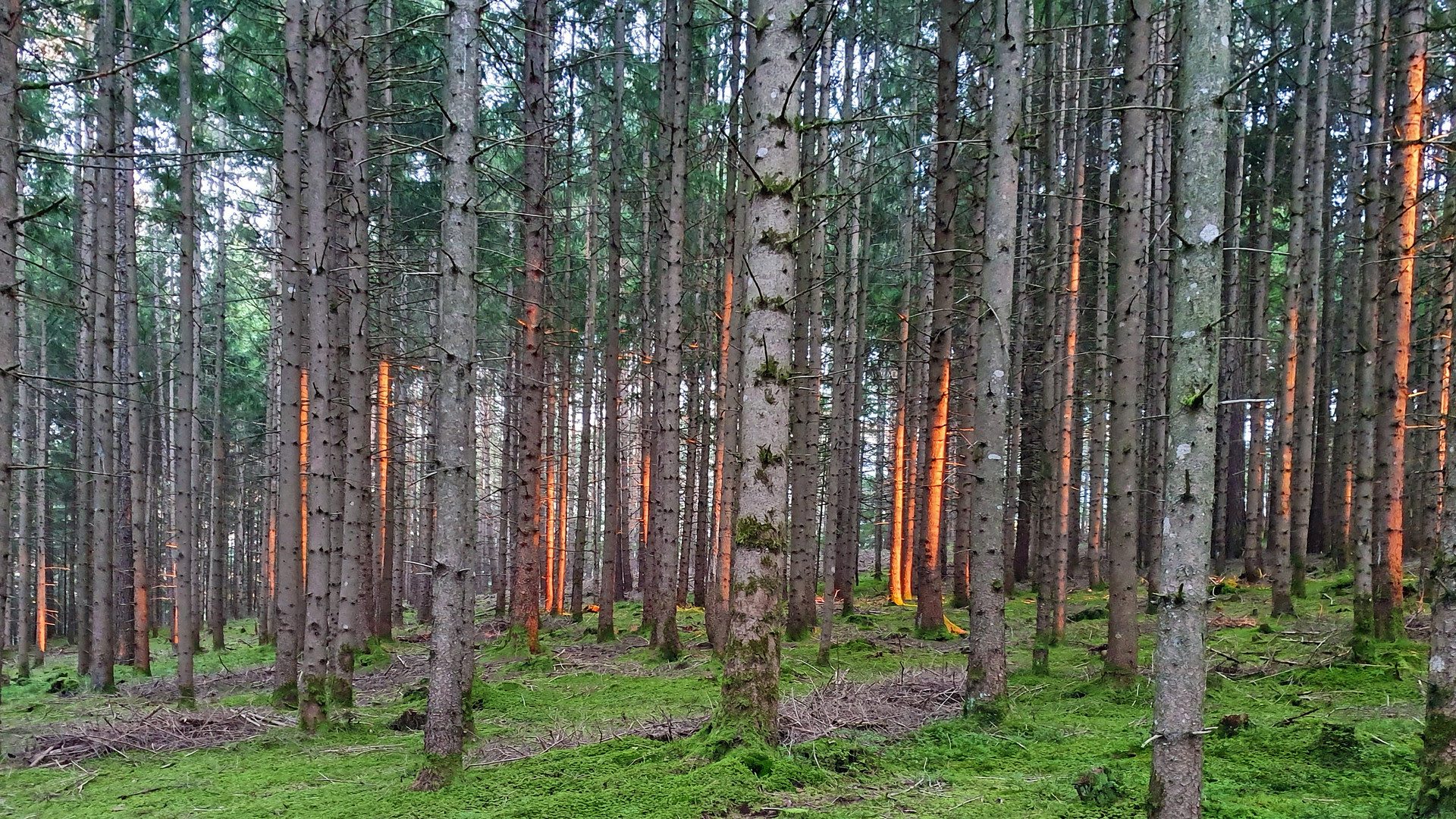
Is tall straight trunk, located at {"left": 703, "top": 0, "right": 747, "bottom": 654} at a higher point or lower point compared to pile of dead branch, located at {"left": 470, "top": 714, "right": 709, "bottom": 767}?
higher

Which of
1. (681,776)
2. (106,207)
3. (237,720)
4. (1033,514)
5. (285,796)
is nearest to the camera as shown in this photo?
(681,776)

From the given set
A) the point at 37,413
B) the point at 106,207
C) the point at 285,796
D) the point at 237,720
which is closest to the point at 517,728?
the point at 285,796

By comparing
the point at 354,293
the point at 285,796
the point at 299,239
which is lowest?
→ the point at 285,796

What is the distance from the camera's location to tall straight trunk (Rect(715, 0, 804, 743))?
216 inches

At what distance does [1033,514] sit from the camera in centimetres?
1958

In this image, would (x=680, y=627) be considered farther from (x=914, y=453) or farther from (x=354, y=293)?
(x=354, y=293)

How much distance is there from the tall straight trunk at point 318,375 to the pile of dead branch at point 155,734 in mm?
883

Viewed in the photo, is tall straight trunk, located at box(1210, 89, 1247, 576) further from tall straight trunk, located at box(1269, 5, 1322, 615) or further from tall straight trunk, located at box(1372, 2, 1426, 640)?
tall straight trunk, located at box(1372, 2, 1426, 640)

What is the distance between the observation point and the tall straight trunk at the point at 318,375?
8352 millimetres

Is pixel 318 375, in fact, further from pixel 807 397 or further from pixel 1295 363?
pixel 1295 363

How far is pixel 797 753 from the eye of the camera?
227 inches

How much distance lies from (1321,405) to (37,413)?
34643mm

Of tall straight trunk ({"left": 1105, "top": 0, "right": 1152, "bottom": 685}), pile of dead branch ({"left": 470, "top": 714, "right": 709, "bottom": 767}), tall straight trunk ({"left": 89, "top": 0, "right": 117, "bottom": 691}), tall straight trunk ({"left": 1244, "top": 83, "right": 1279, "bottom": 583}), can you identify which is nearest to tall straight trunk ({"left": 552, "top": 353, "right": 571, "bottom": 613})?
tall straight trunk ({"left": 89, "top": 0, "right": 117, "bottom": 691})

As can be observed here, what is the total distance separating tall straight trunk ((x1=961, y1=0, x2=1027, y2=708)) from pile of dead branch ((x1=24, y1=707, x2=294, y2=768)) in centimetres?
749
